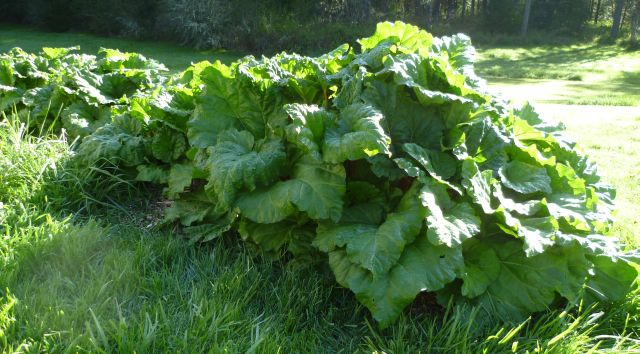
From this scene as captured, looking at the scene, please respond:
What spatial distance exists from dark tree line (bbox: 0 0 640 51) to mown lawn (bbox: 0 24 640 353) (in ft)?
61.8

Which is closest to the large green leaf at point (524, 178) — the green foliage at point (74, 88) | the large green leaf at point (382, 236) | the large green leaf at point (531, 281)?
the large green leaf at point (531, 281)

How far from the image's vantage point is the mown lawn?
2.06 metres

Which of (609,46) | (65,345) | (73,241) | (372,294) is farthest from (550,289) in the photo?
(609,46)

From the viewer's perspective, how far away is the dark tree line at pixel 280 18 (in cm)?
2177

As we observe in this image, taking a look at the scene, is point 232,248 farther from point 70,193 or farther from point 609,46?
point 609,46

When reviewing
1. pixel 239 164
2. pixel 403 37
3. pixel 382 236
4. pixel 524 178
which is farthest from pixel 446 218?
pixel 403 37

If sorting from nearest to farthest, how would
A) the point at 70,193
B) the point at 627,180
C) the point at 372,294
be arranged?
the point at 372,294 < the point at 70,193 < the point at 627,180

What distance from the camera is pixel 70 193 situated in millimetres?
3334

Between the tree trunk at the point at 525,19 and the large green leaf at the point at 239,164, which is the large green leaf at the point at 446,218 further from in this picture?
the tree trunk at the point at 525,19

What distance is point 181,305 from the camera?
2293 mm

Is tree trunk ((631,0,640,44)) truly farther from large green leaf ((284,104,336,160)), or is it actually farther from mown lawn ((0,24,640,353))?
large green leaf ((284,104,336,160))

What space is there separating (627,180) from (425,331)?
352 centimetres

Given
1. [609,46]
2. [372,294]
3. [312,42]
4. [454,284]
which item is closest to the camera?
[372,294]

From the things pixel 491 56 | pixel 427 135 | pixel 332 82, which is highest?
pixel 332 82
